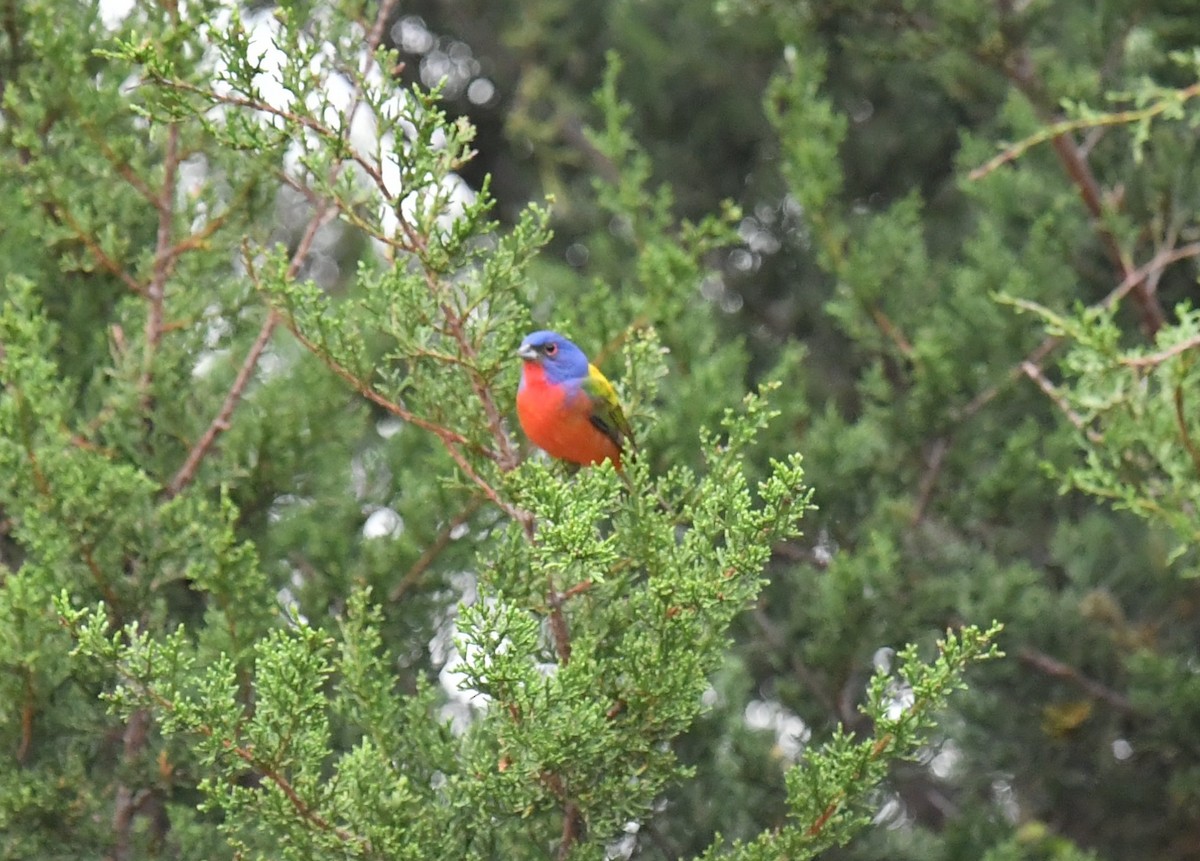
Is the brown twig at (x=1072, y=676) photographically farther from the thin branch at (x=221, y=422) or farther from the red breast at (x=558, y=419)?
the thin branch at (x=221, y=422)

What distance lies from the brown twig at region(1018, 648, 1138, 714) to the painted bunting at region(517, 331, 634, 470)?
2.03 meters

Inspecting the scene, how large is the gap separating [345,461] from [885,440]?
1949 mm

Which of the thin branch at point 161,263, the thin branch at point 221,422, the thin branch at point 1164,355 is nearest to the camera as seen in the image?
the thin branch at point 1164,355

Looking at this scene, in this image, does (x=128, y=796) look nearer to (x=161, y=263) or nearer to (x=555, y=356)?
(x=161, y=263)

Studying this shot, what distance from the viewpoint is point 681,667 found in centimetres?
318

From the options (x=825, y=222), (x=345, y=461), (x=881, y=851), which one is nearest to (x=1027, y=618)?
(x=881, y=851)

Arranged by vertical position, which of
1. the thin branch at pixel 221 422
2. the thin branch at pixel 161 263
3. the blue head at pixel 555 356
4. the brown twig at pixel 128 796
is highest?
the thin branch at pixel 161 263

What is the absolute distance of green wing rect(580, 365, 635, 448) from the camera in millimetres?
4223

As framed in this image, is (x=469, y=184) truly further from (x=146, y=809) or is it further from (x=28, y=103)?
(x=146, y=809)

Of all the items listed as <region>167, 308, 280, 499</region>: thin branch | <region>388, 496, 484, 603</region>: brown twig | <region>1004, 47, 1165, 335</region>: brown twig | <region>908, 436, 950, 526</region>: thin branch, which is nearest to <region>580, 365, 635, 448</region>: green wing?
<region>388, 496, 484, 603</region>: brown twig

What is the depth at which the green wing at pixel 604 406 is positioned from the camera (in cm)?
422

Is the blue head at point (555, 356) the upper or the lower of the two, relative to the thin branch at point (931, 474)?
lower

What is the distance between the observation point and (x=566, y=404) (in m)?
4.20

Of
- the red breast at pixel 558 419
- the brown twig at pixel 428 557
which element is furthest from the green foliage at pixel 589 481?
the red breast at pixel 558 419
